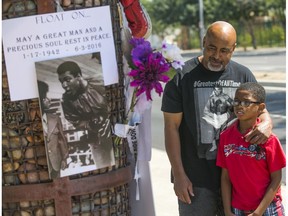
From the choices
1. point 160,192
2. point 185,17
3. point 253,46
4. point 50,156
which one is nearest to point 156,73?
point 50,156

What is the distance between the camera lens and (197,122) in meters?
3.22

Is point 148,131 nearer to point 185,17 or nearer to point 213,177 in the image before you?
point 213,177

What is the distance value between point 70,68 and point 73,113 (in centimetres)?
21

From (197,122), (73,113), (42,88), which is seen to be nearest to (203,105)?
(197,122)

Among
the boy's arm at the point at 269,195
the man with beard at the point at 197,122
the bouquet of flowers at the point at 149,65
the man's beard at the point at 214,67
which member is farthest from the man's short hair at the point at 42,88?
the boy's arm at the point at 269,195

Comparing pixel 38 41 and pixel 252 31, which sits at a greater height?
pixel 38 41

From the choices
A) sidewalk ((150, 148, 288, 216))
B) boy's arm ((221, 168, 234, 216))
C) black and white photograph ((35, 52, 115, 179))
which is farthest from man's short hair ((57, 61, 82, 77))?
sidewalk ((150, 148, 288, 216))

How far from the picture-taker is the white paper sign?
283 centimetres

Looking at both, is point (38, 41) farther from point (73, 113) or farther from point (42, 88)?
point (73, 113)

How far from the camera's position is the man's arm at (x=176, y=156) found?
3.25 m

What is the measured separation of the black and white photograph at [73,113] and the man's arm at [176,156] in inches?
16.7

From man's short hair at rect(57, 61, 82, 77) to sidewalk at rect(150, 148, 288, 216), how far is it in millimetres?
2459

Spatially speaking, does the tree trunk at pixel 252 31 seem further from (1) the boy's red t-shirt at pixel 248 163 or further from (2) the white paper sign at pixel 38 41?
(2) the white paper sign at pixel 38 41

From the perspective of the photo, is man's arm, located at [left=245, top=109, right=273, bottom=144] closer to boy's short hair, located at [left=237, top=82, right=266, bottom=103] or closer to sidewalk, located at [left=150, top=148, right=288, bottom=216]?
boy's short hair, located at [left=237, top=82, right=266, bottom=103]
